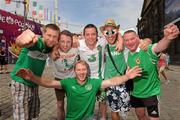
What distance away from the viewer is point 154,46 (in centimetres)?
544

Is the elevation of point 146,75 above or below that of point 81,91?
above

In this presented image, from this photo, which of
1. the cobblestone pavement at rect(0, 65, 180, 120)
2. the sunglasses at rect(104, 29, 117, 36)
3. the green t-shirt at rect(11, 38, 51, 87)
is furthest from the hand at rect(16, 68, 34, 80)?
the cobblestone pavement at rect(0, 65, 180, 120)

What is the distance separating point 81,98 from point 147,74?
46.1 inches

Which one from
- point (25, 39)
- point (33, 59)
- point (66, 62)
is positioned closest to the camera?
point (25, 39)

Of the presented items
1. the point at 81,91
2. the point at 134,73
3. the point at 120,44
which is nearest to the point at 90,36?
the point at 120,44

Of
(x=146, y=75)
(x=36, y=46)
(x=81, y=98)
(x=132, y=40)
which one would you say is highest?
(x=132, y=40)

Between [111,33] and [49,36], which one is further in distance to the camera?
[111,33]

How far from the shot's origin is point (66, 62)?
625cm

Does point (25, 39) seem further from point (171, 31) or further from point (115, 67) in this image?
point (115, 67)

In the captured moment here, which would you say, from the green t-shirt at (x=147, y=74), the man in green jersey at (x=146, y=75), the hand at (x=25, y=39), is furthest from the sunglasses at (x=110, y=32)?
the hand at (x=25, y=39)

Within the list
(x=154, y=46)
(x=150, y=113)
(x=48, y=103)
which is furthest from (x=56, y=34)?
A: (x=48, y=103)

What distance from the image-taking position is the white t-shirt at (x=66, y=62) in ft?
20.4

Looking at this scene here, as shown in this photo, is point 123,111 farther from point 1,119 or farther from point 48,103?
point 48,103

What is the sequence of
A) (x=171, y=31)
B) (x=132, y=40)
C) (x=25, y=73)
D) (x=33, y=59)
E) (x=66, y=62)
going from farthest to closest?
1. (x=66, y=62)
2. (x=132, y=40)
3. (x=171, y=31)
4. (x=33, y=59)
5. (x=25, y=73)
